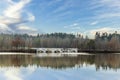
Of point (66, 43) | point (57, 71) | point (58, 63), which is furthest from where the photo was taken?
point (66, 43)

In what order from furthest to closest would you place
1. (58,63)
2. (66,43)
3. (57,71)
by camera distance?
(66,43) → (58,63) → (57,71)

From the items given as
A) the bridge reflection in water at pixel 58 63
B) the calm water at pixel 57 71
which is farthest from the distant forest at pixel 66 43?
the calm water at pixel 57 71

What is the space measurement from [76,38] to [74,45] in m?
4.53

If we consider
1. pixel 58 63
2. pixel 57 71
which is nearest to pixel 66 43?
pixel 58 63

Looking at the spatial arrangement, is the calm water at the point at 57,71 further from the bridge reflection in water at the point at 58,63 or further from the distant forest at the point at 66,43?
the distant forest at the point at 66,43

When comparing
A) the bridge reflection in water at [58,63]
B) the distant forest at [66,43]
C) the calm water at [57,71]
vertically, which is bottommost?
the calm water at [57,71]

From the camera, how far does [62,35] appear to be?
245 ft

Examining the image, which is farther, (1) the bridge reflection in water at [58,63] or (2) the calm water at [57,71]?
(1) the bridge reflection in water at [58,63]

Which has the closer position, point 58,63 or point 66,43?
point 58,63

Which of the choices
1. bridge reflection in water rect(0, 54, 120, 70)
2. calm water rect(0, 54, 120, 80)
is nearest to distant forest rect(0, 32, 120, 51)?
bridge reflection in water rect(0, 54, 120, 70)

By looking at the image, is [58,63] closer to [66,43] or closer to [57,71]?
[57,71]

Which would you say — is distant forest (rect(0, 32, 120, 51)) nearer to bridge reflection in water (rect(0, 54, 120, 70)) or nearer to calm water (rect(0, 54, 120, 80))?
bridge reflection in water (rect(0, 54, 120, 70))

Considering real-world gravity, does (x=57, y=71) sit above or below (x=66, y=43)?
below

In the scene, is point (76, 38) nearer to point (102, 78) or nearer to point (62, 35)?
point (62, 35)
